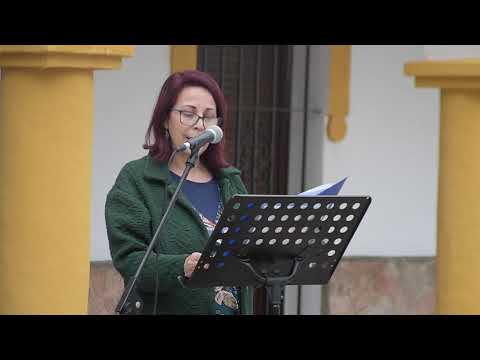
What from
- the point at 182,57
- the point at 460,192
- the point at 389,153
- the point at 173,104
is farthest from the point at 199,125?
the point at 389,153

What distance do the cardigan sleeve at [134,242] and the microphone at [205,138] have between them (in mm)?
360

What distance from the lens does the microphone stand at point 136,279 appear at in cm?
527

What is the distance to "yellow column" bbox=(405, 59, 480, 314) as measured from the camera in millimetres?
8922

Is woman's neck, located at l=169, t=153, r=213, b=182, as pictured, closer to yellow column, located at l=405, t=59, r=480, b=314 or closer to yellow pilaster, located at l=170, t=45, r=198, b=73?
yellow column, located at l=405, t=59, r=480, b=314

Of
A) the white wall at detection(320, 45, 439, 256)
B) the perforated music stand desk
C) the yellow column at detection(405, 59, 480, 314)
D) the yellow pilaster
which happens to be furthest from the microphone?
the white wall at detection(320, 45, 439, 256)

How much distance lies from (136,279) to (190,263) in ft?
0.76

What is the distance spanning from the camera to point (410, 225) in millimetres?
10688

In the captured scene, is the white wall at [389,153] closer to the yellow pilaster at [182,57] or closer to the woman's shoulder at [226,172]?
the yellow pilaster at [182,57]

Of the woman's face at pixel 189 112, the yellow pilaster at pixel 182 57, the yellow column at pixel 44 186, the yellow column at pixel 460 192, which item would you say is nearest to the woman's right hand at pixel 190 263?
the woman's face at pixel 189 112

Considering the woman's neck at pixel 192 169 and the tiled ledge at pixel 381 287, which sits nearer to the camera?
the woman's neck at pixel 192 169

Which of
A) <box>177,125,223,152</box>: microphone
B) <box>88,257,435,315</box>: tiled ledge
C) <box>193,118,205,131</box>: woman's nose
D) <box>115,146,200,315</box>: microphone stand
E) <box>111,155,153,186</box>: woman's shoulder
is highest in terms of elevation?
<box>193,118,205,131</box>: woman's nose

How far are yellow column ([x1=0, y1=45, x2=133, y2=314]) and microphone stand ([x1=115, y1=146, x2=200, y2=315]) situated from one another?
2.04 meters
